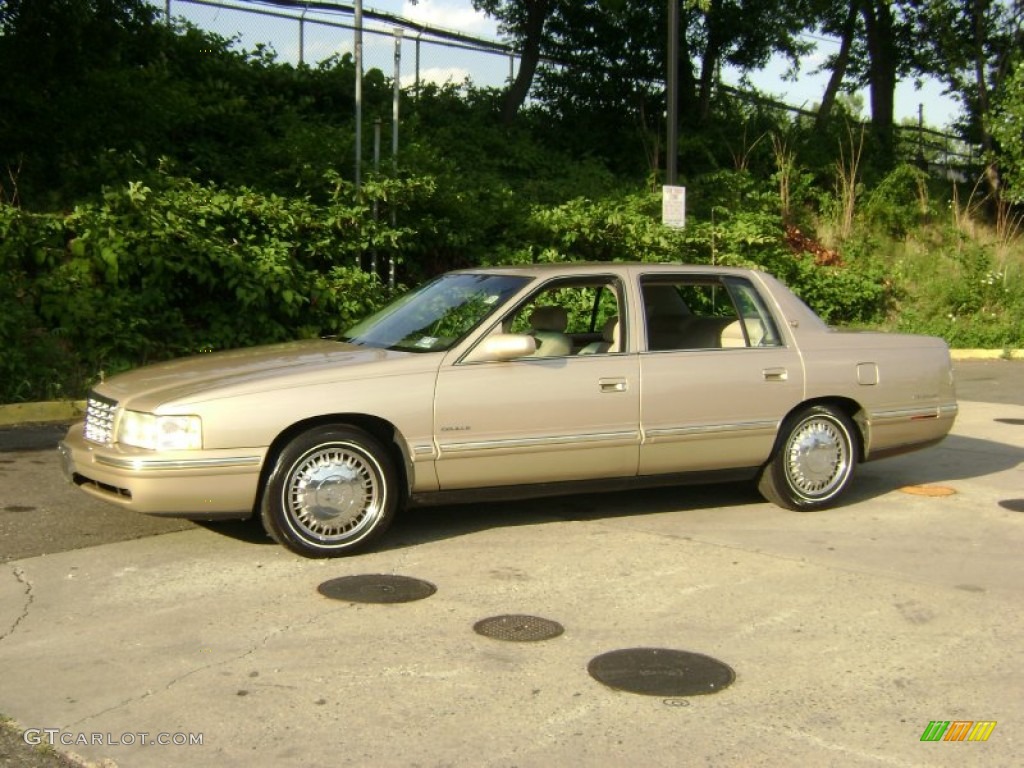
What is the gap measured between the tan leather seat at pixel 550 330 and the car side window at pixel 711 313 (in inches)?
22.7

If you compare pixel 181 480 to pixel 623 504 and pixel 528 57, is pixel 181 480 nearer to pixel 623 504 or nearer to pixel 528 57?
pixel 623 504

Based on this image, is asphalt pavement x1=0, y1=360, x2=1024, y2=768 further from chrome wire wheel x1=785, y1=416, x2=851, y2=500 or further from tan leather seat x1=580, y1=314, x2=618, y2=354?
tan leather seat x1=580, y1=314, x2=618, y2=354

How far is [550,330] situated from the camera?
7.17 meters

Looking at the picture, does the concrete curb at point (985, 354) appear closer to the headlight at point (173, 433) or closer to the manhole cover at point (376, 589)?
the manhole cover at point (376, 589)

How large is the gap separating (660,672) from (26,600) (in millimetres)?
2928

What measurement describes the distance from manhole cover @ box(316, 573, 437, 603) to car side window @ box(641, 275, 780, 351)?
8.18 ft

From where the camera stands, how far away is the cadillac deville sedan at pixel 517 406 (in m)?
5.97

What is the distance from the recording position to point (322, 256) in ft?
46.5

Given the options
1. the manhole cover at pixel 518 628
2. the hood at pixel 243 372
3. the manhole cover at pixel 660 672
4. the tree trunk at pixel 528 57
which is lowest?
the manhole cover at pixel 660 672

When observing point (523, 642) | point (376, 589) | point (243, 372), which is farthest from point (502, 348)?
point (523, 642)

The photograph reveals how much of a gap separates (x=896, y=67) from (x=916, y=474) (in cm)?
2027

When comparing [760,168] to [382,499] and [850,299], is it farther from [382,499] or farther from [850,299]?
[382,499]

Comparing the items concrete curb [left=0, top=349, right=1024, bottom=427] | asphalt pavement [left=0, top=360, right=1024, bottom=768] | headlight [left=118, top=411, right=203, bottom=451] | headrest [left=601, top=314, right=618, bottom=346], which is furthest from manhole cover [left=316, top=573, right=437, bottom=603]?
concrete curb [left=0, top=349, right=1024, bottom=427]

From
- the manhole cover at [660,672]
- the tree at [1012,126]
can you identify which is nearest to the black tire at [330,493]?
the manhole cover at [660,672]
